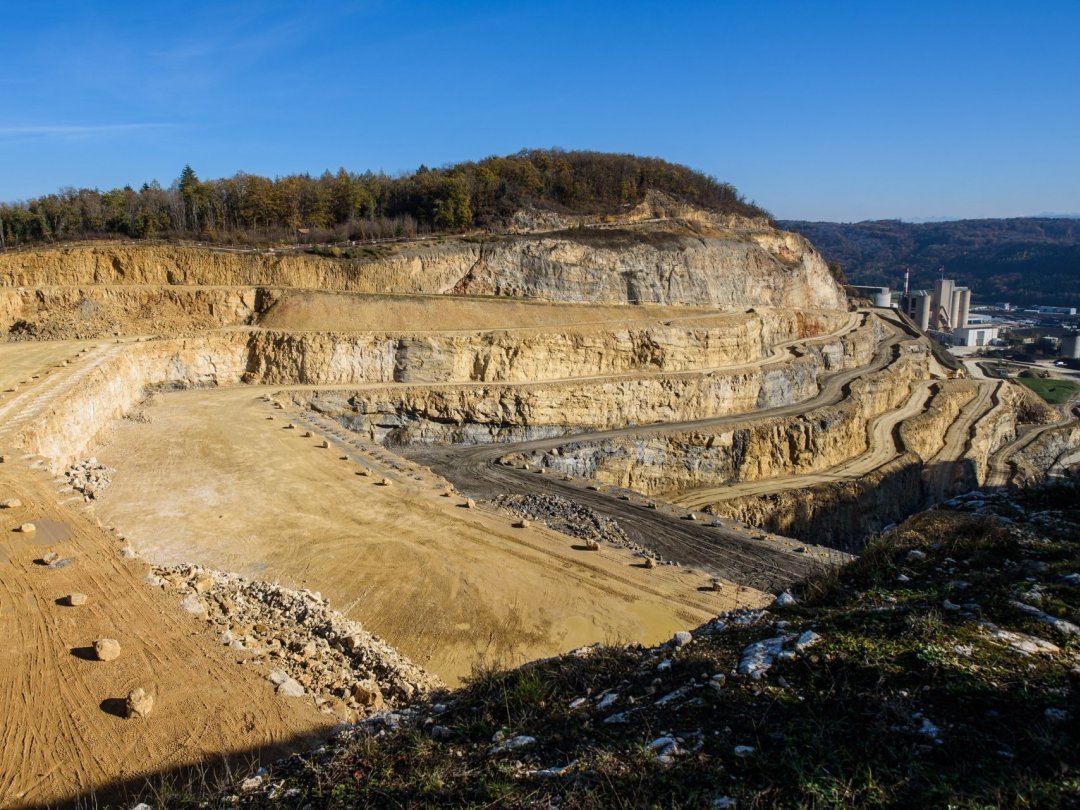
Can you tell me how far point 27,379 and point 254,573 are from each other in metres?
13.5

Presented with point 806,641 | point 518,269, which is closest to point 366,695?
point 806,641

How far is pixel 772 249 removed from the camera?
51562 mm

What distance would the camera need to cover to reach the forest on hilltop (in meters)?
37.0

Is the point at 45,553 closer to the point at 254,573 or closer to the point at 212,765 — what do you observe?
the point at 254,573

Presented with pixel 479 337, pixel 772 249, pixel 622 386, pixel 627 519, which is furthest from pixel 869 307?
pixel 627 519

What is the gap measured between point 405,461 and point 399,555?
718 cm

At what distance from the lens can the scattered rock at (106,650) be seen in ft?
22.7

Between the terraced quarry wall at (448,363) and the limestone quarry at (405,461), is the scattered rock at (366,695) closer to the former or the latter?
the limestone quarry at (405,461)

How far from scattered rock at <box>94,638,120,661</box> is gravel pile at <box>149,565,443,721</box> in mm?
1056

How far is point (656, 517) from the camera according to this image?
1750cm

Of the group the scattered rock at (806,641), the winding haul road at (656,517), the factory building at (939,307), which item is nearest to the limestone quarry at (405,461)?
the winding haul road at (656,517)

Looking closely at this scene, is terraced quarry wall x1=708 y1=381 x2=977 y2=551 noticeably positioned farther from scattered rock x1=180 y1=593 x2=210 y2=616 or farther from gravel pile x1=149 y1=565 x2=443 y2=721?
scattered rock x1=180 y1=593 x2=210 y2=616

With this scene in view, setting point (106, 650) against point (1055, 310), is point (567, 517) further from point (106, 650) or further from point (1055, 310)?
point (1055, 310)

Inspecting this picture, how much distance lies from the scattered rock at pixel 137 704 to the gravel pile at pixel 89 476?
28.5 feet
